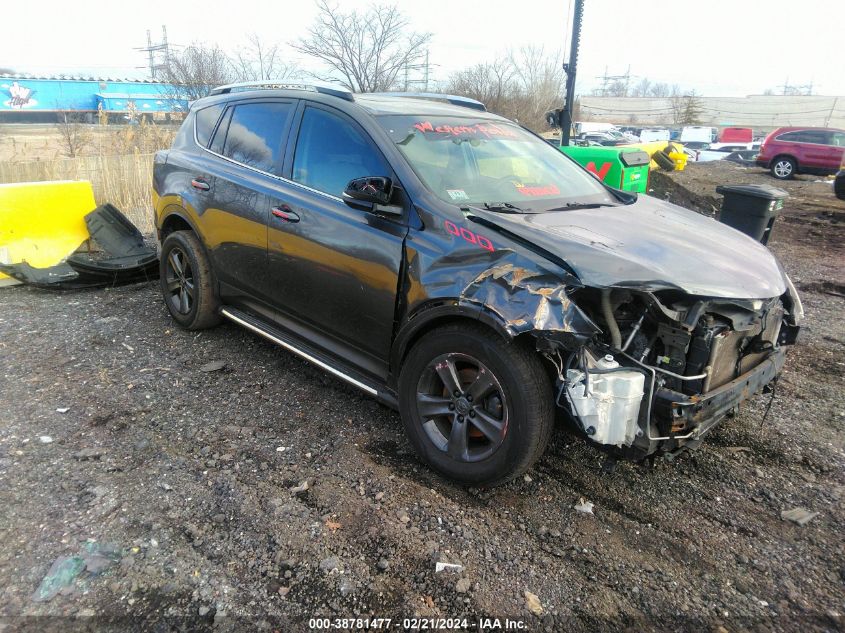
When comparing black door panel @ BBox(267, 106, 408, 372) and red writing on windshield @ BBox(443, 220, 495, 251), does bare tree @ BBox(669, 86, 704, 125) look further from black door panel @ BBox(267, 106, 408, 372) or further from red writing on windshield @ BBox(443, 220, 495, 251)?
red writing on windshield @ BBox(443, 220, 495, 251)

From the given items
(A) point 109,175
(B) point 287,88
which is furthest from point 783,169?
(B) point 287,88

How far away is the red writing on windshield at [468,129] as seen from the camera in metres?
3.53

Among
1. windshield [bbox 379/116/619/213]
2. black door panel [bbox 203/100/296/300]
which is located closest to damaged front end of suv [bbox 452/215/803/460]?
windshield [bbox 379/116/619/213]

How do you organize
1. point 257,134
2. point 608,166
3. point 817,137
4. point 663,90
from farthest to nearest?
point 663,90, point 817,137, point 608,166, point 257,134

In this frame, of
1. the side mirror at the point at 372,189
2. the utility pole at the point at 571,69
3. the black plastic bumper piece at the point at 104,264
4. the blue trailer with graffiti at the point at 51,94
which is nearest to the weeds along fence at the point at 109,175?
the black plastic bumper piece at the point at 104,264

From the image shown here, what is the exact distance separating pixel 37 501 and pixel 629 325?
2.95 meters

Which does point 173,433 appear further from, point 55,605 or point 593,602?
point 593,602

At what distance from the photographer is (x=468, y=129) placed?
12.4 feet

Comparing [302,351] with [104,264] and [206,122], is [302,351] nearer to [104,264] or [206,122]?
[206,122]

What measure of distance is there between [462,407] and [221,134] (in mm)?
3008

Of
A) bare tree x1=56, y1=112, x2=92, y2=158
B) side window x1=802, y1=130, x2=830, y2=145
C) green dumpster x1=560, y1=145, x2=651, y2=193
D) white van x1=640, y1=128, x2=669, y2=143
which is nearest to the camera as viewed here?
green dumpster x1=560, y1=145, x2=651, y2=193

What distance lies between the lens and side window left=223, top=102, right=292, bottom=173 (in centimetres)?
391

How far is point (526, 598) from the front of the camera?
236cm

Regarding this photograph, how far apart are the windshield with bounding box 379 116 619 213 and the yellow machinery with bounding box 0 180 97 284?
4759 mm
